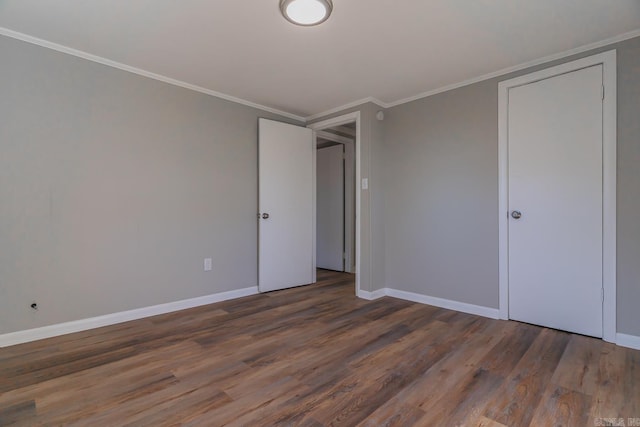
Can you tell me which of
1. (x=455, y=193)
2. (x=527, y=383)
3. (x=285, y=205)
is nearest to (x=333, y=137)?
(x=285, y=205)

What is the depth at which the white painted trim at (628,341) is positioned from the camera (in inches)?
87.5

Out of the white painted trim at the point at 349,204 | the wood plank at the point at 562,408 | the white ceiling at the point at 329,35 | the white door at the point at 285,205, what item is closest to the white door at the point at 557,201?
the white ceiling at the point at 329,35

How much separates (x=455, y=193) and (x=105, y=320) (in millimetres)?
3428

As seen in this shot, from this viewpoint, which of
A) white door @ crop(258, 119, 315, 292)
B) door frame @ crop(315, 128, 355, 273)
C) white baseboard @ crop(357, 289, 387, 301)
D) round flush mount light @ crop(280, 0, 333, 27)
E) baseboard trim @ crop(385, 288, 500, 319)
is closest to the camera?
round flush mount light @ crop(280, 0, 333, 27)

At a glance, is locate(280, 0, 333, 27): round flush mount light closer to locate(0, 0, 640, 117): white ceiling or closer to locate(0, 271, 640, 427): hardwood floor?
locate(0, 0, 640, 117): white ceiling

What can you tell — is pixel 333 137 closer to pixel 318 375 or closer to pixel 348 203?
pixel 348 203

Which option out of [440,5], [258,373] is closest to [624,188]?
[440,5]

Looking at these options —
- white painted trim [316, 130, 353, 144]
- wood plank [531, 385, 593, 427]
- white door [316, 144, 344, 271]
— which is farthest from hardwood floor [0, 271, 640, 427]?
white painted trim [316, 130, 353, 144]

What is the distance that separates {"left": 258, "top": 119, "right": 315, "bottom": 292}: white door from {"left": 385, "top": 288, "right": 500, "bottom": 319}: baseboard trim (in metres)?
1.22

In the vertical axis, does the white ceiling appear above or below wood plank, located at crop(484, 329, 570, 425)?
above

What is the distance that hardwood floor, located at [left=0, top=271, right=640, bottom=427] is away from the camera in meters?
1.51

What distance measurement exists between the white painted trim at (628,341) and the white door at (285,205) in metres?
3.03

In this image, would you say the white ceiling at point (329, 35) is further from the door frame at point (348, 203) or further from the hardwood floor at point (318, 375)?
the hardwood floor at point (318, 375)

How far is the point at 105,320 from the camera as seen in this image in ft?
8.68
